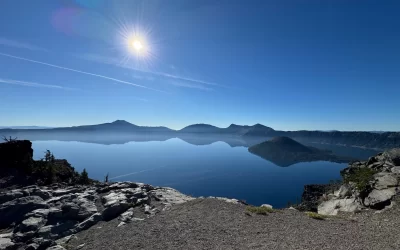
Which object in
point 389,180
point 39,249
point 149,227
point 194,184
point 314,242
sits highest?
point 389,180

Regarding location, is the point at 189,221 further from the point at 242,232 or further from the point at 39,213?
the point at 39,213

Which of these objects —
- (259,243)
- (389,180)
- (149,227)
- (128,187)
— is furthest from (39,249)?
(389,180)

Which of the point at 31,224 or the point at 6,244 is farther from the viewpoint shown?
the point at 31,224

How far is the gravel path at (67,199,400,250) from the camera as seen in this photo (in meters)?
9.38

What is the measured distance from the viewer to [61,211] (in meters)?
14.6

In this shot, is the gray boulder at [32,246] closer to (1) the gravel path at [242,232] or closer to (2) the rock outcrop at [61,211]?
(2) the rock outcrop at [61,211]

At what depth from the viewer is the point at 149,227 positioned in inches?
476

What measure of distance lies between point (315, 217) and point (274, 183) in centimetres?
16381

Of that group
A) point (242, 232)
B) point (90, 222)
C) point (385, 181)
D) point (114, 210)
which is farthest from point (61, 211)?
point (385, 181)

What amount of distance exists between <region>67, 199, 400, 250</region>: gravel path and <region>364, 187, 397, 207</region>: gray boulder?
0.91 meters

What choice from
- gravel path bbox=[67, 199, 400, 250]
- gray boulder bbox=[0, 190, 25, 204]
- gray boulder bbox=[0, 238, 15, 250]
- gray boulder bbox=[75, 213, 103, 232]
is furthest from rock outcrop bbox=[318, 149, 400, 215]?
gray boulder bbox=[0, 190, 25, 204]

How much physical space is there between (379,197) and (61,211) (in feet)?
74.2

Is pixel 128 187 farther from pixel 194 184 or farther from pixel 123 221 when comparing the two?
pixel 194 184

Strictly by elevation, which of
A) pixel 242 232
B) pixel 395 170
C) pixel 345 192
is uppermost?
pixel 395 170
